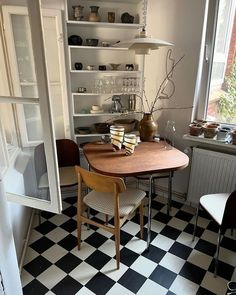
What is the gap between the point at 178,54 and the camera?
2336 millimetres

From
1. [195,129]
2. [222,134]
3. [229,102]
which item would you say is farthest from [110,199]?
[229,102]

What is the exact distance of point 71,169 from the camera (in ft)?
7.96

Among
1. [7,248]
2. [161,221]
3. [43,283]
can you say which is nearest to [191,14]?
[161,221]

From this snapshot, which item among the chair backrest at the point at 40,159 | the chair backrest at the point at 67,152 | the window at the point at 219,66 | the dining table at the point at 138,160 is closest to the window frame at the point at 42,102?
the chair backrest at the point at 40,159

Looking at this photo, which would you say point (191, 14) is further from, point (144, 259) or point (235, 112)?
point (144, 259)

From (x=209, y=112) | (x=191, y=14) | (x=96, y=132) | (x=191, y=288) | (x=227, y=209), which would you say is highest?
(x=191, y=14)

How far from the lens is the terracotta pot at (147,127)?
2223 mm

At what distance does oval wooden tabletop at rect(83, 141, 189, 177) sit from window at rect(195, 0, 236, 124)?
2.17ft

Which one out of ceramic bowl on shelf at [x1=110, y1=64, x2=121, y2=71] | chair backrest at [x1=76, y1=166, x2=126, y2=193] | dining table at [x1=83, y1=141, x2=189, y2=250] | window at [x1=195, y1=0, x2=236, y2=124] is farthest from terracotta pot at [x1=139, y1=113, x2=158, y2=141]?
chair backrest at [x1=76, y1=166, x2=126, y2=193]

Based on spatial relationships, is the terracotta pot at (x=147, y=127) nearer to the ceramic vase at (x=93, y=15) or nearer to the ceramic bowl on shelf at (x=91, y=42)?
the ceramic bowl on shelf at (x=91, y=42)

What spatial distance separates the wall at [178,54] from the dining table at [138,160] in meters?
0.41

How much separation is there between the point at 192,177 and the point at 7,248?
5.80 ft

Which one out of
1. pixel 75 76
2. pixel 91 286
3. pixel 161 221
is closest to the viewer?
pixel 91 286

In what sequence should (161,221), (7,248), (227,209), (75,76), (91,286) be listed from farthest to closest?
1. (75,76)
2. (161,221)
3. (91,286)
4. (227,209)
5. (7,248)
